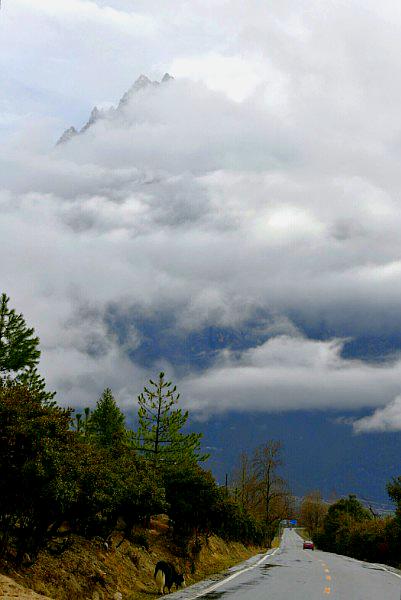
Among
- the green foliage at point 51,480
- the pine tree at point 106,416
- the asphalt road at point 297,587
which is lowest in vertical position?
the asphalt road at point 297,587

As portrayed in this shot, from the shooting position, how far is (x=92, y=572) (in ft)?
66.3

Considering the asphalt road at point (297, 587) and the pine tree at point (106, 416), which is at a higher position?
the pine tree at point (106, 416)

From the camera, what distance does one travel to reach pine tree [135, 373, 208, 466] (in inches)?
2050

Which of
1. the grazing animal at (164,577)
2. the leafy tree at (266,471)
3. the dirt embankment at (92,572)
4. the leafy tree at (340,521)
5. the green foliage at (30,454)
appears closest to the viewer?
the green foliage at (30,454)

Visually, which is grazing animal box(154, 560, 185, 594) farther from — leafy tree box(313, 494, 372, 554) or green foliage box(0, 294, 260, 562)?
leafy tree box(313, 494, 372, 554)

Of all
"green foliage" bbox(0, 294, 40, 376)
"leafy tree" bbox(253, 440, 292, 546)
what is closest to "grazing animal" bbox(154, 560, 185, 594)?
"green foliage" bbox(0, 294, 40, 376)

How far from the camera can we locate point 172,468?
34469 mm

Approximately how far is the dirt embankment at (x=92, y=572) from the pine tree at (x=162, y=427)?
2108 cm

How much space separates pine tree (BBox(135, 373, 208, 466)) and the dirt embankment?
69.1 ft

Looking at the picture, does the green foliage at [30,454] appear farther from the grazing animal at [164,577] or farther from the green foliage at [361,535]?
the green foliage at [361,535]

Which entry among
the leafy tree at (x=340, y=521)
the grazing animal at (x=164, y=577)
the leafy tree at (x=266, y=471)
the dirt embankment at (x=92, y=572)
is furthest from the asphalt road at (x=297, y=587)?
the leafy tree at (x=266, y=471)

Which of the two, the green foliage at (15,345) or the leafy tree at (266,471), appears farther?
the leafy tree at (266,471)

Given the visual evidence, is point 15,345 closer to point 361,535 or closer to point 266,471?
point 361,535

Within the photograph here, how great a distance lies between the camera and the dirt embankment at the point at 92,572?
55.5 ft
